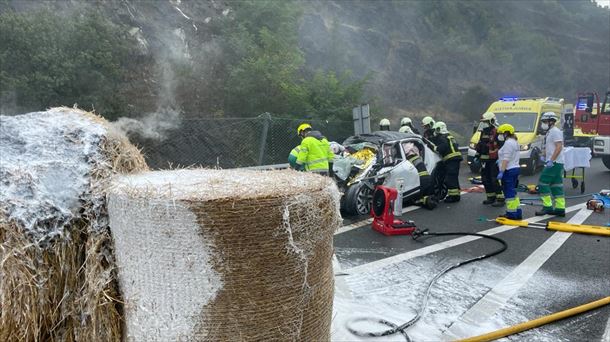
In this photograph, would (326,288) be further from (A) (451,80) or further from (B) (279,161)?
(A) (451,80)

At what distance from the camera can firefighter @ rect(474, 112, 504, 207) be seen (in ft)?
29.5

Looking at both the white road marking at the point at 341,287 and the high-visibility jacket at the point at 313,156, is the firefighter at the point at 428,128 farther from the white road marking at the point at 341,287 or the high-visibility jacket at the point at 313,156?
the white road marking at the point at 341,287

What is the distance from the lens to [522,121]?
13992mm

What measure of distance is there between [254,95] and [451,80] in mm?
19707

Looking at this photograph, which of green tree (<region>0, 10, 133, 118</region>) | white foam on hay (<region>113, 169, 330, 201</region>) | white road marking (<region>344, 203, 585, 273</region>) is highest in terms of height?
green tree (<region>0, 10, 133, 118</region>)

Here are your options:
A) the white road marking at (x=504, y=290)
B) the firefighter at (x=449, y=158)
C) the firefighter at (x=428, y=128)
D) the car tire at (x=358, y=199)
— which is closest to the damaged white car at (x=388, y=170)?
the car tire at (x=358, y=199)

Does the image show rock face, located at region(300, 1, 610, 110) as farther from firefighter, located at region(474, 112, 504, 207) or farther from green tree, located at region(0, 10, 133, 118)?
firefighter, located at region(474, 112, 504, 207)

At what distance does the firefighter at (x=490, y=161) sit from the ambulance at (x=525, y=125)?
412 cm

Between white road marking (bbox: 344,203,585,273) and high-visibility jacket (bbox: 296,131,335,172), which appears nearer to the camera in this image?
white road marking (bbox: 344,203,585,273)

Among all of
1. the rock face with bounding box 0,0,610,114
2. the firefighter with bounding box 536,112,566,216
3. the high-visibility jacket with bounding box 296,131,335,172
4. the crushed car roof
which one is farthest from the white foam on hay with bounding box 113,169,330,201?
the rock face with bounding box 0,0,610,114

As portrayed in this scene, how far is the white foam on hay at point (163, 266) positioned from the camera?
70.6 inches

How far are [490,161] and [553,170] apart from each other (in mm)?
1358

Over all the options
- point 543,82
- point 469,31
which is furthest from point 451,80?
point 543,82

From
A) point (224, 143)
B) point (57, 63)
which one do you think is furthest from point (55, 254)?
point (57, 63)
